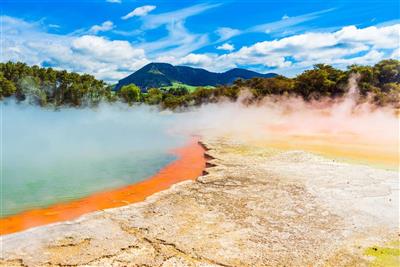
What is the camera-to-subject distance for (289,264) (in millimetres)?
5969

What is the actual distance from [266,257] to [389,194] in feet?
16.3

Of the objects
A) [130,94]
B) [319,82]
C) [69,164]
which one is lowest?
[69,164]

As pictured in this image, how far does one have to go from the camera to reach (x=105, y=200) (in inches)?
401

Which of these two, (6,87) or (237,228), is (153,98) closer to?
(6,87)

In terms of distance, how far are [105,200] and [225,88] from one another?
152 ft

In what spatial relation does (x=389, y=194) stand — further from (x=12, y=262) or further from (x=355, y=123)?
(x=355, y=123)

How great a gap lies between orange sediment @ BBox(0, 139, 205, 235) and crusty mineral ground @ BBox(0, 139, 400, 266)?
3.61 feet

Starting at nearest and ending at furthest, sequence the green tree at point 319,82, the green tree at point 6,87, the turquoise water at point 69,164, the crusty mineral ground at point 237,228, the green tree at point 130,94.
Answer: the crusty mineral ground at point 237,228
the turquoise water at point 69,164
the green tree at point 319,82
the green tree at point 6,87
the green tree at point 130,94

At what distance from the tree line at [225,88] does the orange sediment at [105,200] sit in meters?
25.1

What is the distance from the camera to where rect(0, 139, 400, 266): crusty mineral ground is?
616 centimetres

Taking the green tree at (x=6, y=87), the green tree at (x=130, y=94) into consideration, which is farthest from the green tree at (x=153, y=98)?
the green tree at (x=6, y=87)

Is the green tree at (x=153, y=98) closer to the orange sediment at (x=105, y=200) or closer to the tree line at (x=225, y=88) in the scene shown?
the tree line at (x=225, y=88)

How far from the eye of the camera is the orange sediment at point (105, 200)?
8.56m

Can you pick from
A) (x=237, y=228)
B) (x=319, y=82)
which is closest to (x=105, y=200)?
(x=237, y=228)
